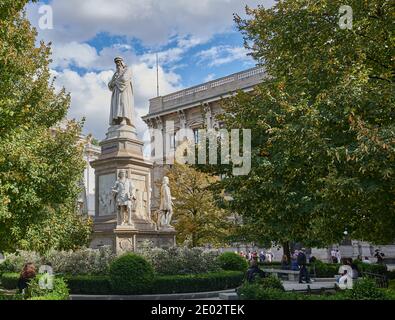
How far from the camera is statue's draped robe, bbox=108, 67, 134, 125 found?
2253cm

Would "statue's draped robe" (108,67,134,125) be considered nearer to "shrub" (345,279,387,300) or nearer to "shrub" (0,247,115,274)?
"shrub" (0,247,115,274)

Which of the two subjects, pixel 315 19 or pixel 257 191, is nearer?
pixel 315 19

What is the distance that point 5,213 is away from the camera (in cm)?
1058

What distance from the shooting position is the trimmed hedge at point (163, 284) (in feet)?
55.3

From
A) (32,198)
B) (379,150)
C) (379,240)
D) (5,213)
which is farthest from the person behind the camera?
(379,240)

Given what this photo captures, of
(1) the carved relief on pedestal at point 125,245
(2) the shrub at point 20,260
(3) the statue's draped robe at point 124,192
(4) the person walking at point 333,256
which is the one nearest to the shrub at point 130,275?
(1) the carved relief on pedestal at point 125,245

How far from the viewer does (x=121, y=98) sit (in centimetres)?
2255

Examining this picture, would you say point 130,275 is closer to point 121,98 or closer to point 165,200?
point 165,200

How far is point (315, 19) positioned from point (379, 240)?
6189mm

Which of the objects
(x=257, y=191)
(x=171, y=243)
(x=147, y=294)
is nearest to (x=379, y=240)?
(x=257, y=191)

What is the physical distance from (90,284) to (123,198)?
3955 mm

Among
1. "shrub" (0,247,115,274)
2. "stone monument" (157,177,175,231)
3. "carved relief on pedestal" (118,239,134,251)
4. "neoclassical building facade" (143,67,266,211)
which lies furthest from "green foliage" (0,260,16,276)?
"neoclassical building facade" (143,67,266,211)

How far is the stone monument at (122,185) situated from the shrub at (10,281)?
3.19 m
